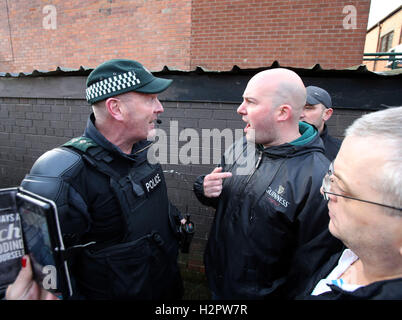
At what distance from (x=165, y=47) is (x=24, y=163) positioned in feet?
13.5

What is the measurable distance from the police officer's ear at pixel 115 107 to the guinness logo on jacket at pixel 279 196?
1.09m

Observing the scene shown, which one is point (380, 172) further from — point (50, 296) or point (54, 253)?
point (50, 296)

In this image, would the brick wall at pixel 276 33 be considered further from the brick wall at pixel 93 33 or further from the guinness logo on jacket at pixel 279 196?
the guinness logo on jacket at pixel 279 196

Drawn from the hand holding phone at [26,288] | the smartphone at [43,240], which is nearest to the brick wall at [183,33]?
the smartphone at [43,240]

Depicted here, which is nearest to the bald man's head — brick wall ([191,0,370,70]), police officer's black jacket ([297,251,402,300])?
police officer's black jacket ([297,251,402,300])

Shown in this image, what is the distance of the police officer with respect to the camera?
1.24 meters

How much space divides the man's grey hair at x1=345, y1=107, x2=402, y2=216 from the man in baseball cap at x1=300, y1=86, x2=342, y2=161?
192cm

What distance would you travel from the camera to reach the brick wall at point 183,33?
478 centimetres

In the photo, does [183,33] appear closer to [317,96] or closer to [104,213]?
[317,96]

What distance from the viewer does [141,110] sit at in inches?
61.4

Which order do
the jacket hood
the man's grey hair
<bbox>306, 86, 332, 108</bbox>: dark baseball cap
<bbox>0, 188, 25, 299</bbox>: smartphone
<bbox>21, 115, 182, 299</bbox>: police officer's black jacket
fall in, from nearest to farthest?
the man's grey hair, <bbox>0, 188, 25, 299</bbox>: smartphone, <bbox>21, 115, 182, 299</bbox>: police officer's black jacket, the jacket hood, <bbox>306, 86, 332, 108</bbox>: dark baseball cap

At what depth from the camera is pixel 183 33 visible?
5.68 m

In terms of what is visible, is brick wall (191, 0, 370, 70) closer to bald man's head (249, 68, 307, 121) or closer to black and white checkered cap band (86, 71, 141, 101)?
bald man's head (249, 68, 307, 121)

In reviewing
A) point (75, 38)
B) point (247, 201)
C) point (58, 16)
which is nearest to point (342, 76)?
point (247, 201)
